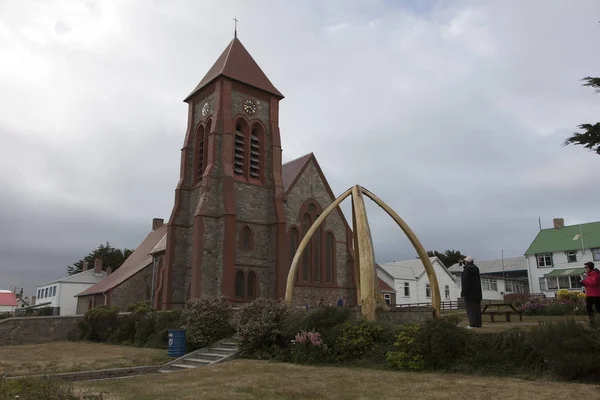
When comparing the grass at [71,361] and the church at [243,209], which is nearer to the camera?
the grass at [71,361]

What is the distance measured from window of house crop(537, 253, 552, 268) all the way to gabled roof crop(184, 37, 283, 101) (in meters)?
34.0

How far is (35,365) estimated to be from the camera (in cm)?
1672

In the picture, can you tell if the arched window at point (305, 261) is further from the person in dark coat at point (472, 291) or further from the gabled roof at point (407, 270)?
the person in dark coat at point (472, 291)

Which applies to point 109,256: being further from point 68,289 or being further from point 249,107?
point 249,107

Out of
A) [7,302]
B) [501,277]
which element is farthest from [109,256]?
[501,277]

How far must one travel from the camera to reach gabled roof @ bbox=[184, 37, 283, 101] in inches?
1376

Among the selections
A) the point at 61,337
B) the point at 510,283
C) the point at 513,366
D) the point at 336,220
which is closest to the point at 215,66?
the point at 336,220

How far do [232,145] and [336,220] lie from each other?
10639mm

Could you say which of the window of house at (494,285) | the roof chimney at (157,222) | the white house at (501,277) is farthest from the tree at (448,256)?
the roof chimney at (157,222)

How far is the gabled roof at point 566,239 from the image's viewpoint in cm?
4812

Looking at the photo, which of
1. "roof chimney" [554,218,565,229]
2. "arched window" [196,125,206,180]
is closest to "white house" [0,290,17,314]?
"arched window" [196,125,206,180]

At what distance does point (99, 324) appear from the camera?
28.7 meters

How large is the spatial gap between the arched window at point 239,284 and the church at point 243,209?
7 cm

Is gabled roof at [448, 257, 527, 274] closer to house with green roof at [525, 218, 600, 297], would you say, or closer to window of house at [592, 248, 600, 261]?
house with green roof at [525, 218, 600, 297]
